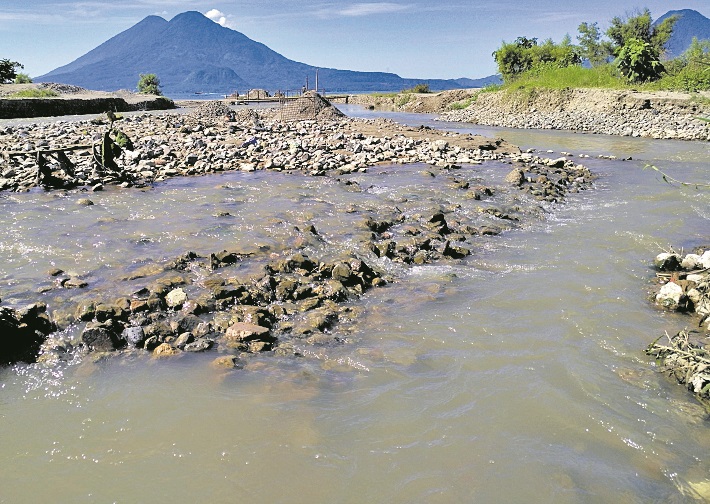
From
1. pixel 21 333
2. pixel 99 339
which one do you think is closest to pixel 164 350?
pixel 99 339

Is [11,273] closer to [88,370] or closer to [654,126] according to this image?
[88,370]

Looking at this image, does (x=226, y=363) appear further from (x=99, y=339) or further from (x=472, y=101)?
(x=472, y=101)

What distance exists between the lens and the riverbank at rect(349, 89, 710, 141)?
89.1ft

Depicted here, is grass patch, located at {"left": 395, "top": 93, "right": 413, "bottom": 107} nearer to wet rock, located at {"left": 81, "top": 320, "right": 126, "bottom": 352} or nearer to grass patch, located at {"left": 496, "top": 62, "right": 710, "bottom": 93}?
grass patch, located at {"left": 496, "top": 62, "right": 710, "bottom": 93}

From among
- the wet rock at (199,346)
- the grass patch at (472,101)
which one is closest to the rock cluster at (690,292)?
the wet rock at (199,346)

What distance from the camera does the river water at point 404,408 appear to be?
131 inches

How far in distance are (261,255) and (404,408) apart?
4652 millimetres

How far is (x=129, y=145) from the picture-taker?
16203mm

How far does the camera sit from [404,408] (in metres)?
4.18

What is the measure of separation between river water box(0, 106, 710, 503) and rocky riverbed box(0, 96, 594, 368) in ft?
1.13

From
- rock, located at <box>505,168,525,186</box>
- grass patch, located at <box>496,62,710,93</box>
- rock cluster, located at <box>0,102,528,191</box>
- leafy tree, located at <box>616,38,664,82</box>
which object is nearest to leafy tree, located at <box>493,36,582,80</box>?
grass patch, located at <box>496,62,710,93</box>

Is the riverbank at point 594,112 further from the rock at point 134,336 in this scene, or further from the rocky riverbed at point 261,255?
the rock at point 134,336

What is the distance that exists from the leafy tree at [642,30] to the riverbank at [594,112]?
16912mm

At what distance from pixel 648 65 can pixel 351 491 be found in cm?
4374
